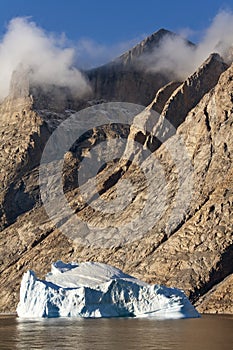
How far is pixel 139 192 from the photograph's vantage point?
123 m

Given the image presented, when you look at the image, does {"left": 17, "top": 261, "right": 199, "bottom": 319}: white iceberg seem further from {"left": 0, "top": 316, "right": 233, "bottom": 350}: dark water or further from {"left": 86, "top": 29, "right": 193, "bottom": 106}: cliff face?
{"left": 86, "top": 29, "right": 193, "bottom": 106}: cliff face

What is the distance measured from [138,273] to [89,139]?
58.1 meters

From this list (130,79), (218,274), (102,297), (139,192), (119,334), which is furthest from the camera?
(130,79)

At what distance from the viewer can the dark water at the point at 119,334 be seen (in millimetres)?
50650


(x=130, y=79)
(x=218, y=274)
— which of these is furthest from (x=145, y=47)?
(x=218, y=274)

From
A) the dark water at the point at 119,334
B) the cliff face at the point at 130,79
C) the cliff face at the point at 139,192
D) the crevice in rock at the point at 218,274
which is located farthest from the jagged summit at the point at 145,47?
the dark water at the point at 119,334

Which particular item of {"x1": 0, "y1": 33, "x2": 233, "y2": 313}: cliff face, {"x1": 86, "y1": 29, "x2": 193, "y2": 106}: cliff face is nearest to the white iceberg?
{"x1": 0, "y1": 33, "x2": 233, "y2": 313}: cliff face

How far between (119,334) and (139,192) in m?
66.1

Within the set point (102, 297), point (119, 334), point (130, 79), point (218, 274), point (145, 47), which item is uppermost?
point (145, 47)

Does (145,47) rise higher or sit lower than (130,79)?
higher

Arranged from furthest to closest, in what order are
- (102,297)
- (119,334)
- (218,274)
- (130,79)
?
(130,79) < (218,274) < (102,297) < (119,334)

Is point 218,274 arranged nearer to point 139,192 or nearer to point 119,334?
point 139,192

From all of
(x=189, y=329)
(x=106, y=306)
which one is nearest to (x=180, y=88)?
(x=106, y=306)

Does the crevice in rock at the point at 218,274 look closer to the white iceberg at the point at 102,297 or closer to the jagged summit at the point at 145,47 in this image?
the white iceberg at the point at 102,297
